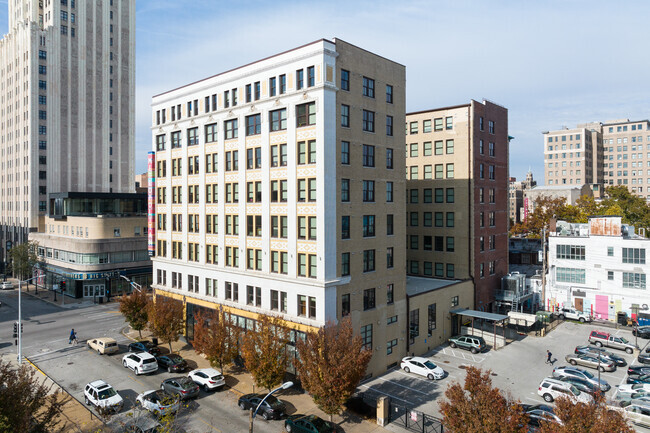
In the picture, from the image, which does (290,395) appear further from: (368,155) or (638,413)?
(638,413)

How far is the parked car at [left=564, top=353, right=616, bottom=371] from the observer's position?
4481 cm

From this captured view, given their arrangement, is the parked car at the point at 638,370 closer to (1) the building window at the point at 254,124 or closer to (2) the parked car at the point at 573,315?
(2) the parked car at the point at 573,315

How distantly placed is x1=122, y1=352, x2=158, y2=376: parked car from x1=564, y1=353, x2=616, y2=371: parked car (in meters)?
41.6

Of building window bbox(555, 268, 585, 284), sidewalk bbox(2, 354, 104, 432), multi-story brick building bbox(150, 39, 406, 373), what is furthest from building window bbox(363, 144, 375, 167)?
building window bbox(555, 268, 585, 284)

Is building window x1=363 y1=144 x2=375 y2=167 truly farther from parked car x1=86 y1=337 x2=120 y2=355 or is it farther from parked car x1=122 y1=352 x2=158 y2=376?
parked car x1=86 y1=337 x2=120 y2=355

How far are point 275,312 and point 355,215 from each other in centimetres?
1194

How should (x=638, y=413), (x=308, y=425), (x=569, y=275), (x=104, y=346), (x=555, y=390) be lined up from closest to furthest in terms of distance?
(x=308, y=425), (x=638, y=413), (x=555, y=390), (x=104, y=346), (x=569, y=275)

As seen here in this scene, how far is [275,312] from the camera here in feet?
141

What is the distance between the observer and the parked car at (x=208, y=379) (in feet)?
127

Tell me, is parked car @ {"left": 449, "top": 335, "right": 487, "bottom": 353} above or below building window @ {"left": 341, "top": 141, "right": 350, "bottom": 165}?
below

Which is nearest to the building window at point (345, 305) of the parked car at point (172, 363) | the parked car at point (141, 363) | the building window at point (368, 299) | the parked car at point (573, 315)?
the building window at point (368, 299)

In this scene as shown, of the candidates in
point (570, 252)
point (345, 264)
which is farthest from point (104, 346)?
point (570, 252)

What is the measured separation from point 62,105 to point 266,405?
320ft

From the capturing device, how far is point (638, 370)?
141 ft
